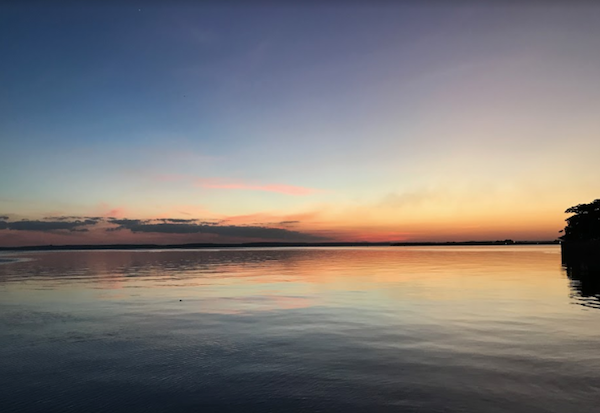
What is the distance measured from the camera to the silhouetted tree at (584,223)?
9606cm

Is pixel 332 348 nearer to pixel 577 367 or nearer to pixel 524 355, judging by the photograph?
pixel 524 355

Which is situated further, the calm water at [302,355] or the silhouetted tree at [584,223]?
the silhouetted tree at [584,223]

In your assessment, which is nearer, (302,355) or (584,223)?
(302,355)

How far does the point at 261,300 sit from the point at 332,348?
1425 cm

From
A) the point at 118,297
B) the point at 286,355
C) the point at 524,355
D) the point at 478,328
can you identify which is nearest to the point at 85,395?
the point at 286,355

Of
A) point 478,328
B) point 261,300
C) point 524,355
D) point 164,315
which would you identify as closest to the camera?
point 524,355

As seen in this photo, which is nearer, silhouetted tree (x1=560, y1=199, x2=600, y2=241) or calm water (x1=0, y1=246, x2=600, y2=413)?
calm water (x1=0, y1=246, x2=600, y2=413)

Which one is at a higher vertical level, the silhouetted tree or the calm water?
the silhouetted tree

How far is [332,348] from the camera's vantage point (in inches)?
639

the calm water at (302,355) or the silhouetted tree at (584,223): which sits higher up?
the silhouetted tree at (584,223)

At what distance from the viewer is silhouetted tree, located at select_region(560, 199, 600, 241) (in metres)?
96.1

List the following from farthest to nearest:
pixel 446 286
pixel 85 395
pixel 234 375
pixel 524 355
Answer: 1. pixel 446 286
2. pixel 524 355
3. pixel 234 375
4. pixel 85 395

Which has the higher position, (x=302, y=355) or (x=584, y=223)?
(x=584, y=223)

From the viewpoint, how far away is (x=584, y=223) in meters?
98.3
